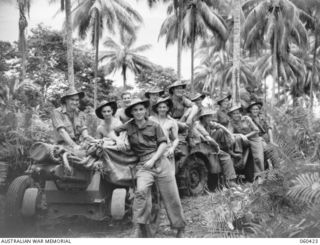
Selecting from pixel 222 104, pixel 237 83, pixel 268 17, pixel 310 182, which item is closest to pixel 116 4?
pixel 268 17

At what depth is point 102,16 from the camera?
16781 millimetres

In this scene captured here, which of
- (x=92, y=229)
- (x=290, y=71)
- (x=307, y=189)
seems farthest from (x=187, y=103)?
(x=290, y=71)

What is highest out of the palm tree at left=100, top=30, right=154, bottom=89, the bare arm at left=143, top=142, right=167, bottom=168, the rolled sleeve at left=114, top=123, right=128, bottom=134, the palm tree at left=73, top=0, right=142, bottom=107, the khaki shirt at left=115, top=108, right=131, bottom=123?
the palm tree at left=73, top=0, right=142, bottom=107

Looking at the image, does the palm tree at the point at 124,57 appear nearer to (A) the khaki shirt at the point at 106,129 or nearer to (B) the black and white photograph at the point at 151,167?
(B) the black and white photograph at the point at 151,167

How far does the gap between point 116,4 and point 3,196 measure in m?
13.3

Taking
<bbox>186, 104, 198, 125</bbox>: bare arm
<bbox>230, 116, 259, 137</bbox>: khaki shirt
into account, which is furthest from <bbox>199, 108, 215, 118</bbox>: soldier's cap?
<bbox>230, 116, 259, 137</bbox>: khaki shirt

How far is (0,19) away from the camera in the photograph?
5.38 m

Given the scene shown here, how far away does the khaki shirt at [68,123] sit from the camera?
5109 millimetres

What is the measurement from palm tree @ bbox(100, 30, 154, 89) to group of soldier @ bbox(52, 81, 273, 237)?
485 inches

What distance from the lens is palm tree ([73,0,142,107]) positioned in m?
16.5

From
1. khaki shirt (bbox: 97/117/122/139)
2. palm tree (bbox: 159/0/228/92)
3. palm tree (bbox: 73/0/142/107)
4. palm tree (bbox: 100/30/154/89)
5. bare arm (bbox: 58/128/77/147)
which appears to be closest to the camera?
bare arm (bbox: 58/128/77/147)

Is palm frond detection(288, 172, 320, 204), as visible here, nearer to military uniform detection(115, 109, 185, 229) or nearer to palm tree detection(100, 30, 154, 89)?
military uniform detection(115, 109, 185, 229)

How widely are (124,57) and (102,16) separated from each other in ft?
14.8

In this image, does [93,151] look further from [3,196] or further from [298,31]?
[298,31]
